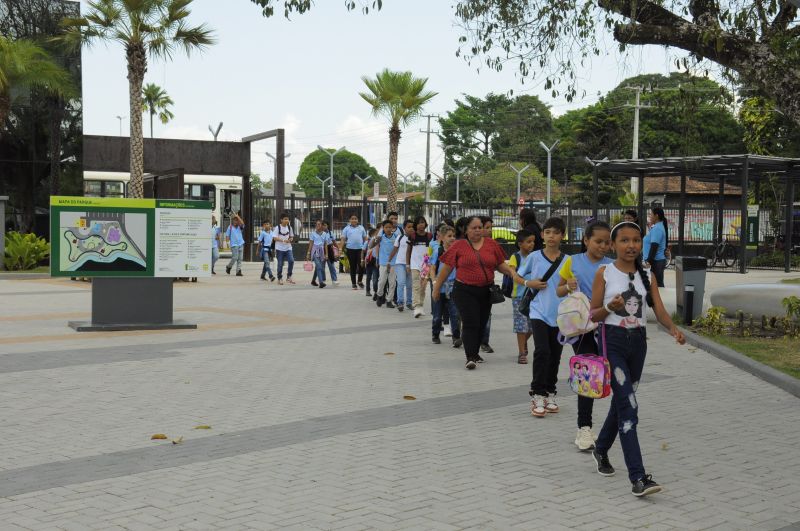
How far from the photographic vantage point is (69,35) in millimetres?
25734

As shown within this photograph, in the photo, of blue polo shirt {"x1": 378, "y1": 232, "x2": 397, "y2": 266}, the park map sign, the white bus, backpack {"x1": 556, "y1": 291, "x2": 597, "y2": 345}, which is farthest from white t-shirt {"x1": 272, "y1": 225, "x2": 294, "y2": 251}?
backpack {"x1": 556, "y1": 291, "x2": 597, "y2": 345}

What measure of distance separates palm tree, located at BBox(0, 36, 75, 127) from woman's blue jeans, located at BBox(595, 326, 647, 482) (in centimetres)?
2585

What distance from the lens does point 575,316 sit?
602 centimetres

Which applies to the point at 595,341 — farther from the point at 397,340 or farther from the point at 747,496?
the point at 397,340

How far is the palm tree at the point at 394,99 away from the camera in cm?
3753

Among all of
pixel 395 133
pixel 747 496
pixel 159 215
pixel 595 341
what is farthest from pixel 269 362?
pixel 395 133

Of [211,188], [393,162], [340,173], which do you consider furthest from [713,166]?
[340,173]

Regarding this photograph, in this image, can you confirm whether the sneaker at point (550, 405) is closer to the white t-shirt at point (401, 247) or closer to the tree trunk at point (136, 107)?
the white t-shirt at point (401, 247)

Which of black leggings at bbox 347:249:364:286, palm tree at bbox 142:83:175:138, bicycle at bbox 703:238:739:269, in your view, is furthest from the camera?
palm tree at bbox 142:83:175:138

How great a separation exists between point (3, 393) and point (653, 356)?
23.2ft

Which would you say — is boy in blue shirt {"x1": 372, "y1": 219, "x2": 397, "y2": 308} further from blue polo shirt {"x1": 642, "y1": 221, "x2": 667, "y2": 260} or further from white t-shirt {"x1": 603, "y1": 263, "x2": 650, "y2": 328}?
white t-shirt {"x1": 603, "y1": 263, "x2": 650, "y2": 328}

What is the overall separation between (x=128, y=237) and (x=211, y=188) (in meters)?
A: 23.4

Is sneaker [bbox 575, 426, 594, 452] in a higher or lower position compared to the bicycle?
lower

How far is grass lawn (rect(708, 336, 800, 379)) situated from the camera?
9.96 m
